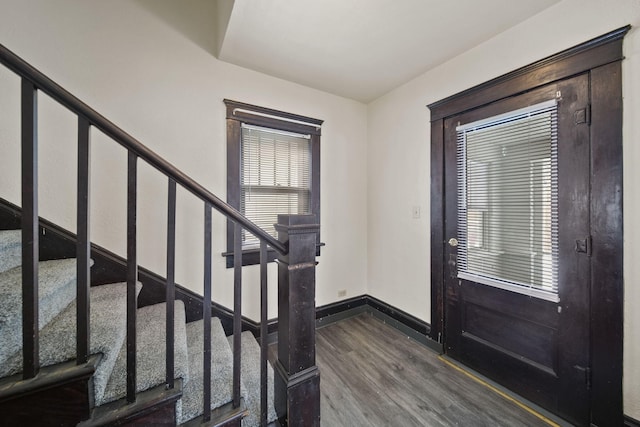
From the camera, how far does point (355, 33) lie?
71.7 inches

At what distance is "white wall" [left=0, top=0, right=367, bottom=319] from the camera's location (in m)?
1.59

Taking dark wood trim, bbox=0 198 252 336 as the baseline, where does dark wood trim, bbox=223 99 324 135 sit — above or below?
above

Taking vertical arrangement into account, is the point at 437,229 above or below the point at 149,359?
above

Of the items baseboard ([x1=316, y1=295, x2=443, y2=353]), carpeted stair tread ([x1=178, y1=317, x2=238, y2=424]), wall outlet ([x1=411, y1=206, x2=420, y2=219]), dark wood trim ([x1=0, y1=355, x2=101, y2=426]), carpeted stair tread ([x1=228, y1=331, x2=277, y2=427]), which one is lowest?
baseboard ([x1=316, y1=295, x2=443, y2=353])

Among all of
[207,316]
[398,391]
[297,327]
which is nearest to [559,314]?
[398,391]

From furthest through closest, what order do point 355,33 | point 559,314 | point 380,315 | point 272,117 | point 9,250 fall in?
point 380,315, point 272,117, point 355,33, point 559,314, point 9,250

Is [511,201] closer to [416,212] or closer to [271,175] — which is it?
[416,212]

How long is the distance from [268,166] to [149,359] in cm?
175

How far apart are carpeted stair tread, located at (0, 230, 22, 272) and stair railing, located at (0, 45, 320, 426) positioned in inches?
30.7

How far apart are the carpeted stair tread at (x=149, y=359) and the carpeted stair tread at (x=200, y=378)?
0.33 ft

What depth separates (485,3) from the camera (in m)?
1.54

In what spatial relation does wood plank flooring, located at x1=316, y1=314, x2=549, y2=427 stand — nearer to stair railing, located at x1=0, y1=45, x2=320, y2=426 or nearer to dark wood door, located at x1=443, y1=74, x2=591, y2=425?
dark wood door, located at x1=443, y1=74, x2=591, y2=425

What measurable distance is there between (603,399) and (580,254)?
828mm

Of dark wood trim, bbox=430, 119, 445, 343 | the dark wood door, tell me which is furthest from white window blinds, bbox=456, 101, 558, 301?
dark wood trim, bbox=430, 119, 445, 343
